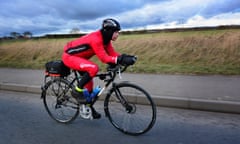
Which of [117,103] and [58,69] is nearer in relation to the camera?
[117,103]

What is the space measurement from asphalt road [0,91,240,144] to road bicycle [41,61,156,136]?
0.17m

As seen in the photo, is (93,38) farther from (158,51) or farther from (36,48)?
(36,48)

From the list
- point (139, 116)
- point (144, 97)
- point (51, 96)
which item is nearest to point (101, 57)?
point (144, 97)

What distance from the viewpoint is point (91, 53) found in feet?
14.2

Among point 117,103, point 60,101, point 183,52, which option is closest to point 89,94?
point 117,103

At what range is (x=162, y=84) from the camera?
733cm

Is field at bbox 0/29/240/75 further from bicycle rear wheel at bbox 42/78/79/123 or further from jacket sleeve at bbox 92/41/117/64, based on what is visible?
jacket sleeve at bbox 92/41/117/64

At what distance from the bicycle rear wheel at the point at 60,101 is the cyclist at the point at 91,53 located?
331 mm

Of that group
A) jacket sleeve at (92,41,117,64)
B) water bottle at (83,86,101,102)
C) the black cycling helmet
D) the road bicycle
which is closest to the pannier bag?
the road bicycle

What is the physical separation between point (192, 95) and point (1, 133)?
13.3ft

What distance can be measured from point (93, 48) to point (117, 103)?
0.99m

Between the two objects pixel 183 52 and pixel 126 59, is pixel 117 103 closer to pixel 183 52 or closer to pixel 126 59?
pixel 126 59

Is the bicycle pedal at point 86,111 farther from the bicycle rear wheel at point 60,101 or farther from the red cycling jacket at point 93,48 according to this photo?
the red cycling jacket at point 93,48

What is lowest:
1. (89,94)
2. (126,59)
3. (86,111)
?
(86,111)
